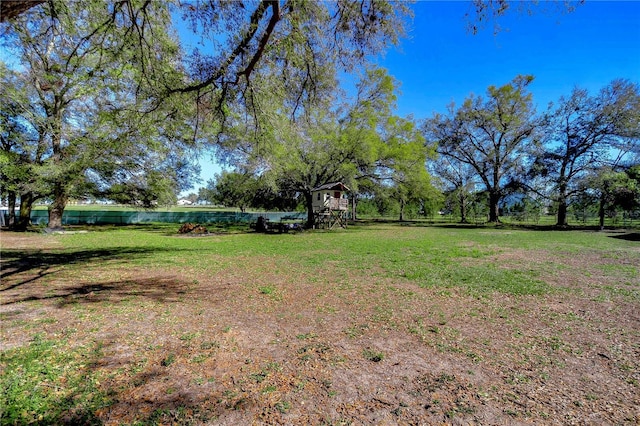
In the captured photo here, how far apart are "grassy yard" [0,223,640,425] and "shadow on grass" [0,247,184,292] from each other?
139 mm

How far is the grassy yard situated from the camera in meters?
2.62

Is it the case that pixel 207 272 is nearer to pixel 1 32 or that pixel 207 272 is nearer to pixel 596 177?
pixel 1 32

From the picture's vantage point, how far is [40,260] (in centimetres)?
938

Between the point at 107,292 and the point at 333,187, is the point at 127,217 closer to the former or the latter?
the point at 333,187

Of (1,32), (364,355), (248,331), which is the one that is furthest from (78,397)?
(1,32)

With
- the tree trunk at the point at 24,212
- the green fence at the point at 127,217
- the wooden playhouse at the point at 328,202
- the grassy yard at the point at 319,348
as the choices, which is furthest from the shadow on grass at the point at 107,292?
the green fence at the point at 127,217

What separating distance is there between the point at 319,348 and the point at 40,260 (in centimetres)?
1026

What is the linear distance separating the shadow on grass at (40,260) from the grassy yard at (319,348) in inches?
5.5

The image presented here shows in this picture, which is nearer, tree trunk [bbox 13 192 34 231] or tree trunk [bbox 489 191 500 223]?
tree trunk [bbox 13 192 34 231]

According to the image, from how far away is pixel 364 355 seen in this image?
3.62m

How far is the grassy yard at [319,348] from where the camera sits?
2.62 metres

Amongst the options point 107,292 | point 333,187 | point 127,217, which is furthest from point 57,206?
point 333,187

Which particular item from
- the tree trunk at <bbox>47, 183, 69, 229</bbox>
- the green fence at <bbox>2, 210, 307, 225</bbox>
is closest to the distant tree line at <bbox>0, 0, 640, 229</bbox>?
the tree trunk at <bbox>47, 183, 69, 229</bbox>

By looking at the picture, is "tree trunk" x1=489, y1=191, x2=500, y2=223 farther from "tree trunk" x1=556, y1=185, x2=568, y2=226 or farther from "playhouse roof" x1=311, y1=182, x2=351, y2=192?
"playhouse roof" x1=311, y1=182, x2=351, y2=192
